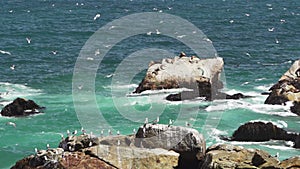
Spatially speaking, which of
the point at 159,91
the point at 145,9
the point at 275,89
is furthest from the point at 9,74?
the point at 145,9

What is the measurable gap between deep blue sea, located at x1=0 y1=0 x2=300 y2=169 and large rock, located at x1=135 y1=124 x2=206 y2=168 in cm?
1019

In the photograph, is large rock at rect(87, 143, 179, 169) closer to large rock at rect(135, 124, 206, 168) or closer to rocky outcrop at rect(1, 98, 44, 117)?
large rock at rect(135, 124, 206, 168)

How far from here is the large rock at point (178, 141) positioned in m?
40.2

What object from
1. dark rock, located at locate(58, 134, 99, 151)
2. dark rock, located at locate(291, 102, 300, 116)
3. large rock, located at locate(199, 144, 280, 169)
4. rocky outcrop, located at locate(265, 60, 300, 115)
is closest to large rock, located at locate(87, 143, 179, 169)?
dark rock, located at locate(58, 134, 99, 151)

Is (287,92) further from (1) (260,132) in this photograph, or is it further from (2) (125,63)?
(2) (125,63)

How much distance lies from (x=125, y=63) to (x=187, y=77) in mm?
20942

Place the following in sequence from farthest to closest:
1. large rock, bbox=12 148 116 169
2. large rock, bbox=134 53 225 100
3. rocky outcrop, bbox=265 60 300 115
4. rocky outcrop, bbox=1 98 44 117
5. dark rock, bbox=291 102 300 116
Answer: large rock, bbox=134 53 225 100 → rocky outcrop, bbox=265 60 300 115 → rocky outcrop, bbox=1 98 44 117 → dark rock, bbox=291 102 300 116 → large rock, bbox=12 148 116 169

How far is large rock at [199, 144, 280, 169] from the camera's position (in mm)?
37625

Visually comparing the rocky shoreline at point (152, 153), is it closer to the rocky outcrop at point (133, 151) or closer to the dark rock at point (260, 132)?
the rocky outcrop at point (133, 151)

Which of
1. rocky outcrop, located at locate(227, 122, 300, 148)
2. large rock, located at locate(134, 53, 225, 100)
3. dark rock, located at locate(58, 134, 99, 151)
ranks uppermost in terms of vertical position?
large rock, located at locate(134, 53, 225, 100)

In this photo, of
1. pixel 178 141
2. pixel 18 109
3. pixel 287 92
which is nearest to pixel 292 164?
pixel 178 141

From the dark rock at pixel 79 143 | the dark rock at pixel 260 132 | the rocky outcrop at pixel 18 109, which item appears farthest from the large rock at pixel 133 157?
the rocky outcrop at pixel 18 109

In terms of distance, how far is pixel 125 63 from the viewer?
289 ft

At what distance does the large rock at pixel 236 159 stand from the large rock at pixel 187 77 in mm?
27099
